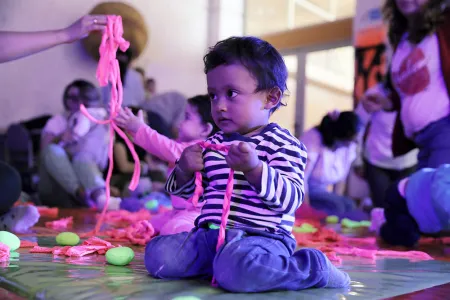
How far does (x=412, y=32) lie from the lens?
6.91ft

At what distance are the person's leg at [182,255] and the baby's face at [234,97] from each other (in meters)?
0.24

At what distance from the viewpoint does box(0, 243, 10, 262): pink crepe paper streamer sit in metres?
1.23

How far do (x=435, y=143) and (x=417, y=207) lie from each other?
30 centimetres

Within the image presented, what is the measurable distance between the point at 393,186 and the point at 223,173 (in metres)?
1.08

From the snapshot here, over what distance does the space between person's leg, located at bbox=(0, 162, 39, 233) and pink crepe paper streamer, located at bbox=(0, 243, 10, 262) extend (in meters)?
0.54

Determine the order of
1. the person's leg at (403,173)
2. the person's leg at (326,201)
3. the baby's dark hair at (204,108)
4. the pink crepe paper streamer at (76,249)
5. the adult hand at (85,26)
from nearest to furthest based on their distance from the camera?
the pink crepe paper streamer at (76,249) < the adult hand at (85,26) < the baby's dark hair at (204,108) < the person's leg at (403,173) < the person's leg at (326,201)

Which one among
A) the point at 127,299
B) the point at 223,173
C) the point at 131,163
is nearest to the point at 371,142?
the point at 131,163

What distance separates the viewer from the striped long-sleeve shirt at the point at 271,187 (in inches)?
40.2

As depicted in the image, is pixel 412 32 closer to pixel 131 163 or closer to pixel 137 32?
pixel 131 163

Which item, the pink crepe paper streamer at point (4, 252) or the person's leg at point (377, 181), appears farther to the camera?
the person's leg at point (377, 181)

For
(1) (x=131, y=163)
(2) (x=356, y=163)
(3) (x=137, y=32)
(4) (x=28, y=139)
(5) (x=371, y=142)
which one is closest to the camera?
(5) (x=371, y=142)

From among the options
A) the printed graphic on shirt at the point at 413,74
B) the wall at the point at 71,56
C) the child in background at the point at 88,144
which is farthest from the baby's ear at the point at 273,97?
the wall at the point at 71,56

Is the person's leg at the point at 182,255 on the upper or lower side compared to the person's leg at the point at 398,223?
lower

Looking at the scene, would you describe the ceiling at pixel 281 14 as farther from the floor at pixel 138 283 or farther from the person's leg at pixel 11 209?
the floor at pixel 138 283
